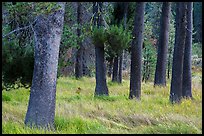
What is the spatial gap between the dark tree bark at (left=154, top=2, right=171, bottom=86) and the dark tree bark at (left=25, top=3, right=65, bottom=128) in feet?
34.3

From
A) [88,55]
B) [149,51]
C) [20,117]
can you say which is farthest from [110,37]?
[149,51]

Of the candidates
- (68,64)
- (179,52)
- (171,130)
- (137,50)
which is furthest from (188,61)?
(171,130)

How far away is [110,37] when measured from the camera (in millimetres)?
13594

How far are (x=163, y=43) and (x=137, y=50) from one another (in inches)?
210

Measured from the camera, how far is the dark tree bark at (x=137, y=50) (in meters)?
13.0

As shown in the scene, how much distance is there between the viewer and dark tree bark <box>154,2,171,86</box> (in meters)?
17.5

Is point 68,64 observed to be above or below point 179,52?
below

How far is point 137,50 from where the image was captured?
13.3m

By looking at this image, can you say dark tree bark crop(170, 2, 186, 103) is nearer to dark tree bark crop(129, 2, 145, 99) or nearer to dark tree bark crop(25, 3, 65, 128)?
dark tree bark crop(129, 2, 145, 99)

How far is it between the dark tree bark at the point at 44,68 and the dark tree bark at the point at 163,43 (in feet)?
34.3

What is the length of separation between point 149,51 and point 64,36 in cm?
1724

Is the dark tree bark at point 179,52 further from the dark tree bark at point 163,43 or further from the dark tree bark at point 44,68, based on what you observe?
the dark tree bark at point 44,68

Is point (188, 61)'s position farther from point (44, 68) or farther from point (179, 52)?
point (44, 68)

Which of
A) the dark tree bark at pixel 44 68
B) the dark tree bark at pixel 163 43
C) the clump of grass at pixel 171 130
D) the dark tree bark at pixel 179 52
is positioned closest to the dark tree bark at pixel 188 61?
the dark tree bark at pixel 179 52
